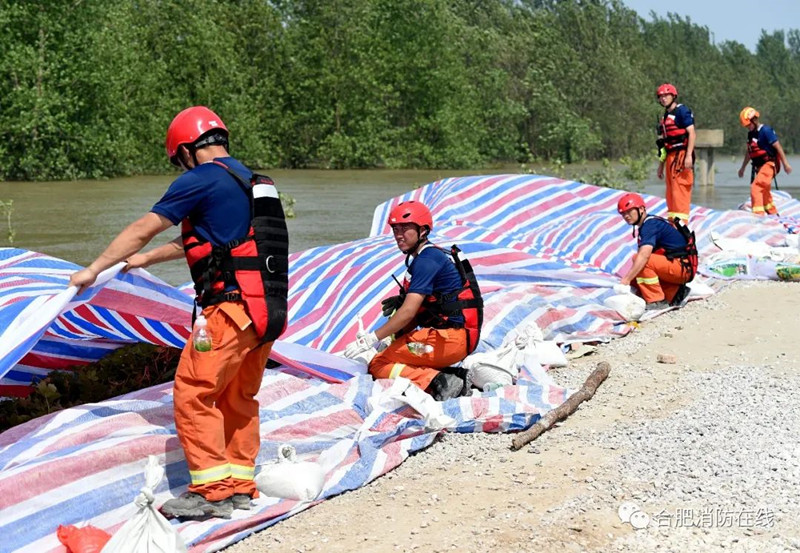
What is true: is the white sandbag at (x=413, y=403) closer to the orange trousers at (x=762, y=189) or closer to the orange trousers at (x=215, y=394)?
the orange trousers at (x=215, y=394)

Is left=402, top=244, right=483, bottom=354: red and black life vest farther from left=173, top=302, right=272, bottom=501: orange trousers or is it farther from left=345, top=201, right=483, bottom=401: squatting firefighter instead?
left=173, top=302, right=272, bottom=501: orange trousers

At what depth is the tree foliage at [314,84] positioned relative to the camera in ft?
91.6

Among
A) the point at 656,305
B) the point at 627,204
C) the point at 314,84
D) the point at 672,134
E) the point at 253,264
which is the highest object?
the point at 314,84

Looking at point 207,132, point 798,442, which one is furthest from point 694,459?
point 207,132

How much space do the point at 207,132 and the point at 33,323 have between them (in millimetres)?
1136

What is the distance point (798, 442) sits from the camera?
15.7 ft

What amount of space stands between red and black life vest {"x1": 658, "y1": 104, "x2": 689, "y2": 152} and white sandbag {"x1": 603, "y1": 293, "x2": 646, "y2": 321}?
3786mm

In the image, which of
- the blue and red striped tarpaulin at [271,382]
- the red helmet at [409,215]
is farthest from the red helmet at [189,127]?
Answer: the red helmet at [409,215]

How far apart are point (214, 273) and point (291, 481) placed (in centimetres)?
96

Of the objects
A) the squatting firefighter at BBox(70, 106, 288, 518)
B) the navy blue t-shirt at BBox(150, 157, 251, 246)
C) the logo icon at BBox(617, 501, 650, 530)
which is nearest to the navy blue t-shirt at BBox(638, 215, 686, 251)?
the logo icon at BBox(617, 501, 650, 530)

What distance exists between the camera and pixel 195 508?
160 inches

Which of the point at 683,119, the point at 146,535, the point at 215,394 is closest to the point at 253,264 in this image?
the point at 215,394

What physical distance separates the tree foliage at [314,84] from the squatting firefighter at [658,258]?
2185 centimetres

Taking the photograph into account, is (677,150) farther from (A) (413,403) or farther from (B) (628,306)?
(A) (413,403)
